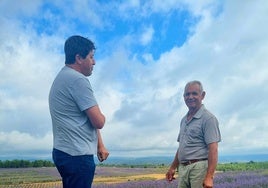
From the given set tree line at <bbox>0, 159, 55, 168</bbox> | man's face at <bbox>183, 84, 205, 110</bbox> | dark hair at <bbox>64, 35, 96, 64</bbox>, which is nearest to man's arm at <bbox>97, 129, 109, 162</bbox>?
dark hair at <bbox>64, 35, 96, 64</bbox>

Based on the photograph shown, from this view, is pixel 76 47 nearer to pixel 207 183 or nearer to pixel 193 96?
pixel 193 96

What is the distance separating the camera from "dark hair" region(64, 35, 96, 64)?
11.5ft

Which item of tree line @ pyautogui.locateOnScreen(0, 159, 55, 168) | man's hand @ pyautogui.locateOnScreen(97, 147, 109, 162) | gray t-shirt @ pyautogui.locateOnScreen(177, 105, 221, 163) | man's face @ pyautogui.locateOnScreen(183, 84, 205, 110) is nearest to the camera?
man's hand @ pyautogui.locateOnScreen(97, 147, 109, 162)

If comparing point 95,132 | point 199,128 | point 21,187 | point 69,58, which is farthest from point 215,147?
point 21,187

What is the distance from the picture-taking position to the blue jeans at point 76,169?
3180 millimetres

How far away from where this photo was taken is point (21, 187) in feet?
45.1

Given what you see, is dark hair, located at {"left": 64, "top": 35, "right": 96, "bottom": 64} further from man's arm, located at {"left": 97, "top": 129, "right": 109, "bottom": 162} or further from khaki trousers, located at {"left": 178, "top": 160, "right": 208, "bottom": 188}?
khaki trousers, located at {"left": 178, "top": 160, "right": 208, "bottom": 188}

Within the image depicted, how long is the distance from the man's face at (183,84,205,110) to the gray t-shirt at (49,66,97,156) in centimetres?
157

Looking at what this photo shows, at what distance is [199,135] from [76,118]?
1629mm

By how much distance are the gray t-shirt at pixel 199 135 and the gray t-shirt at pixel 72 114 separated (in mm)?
1478

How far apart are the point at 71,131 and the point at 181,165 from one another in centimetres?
180

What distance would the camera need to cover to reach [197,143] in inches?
178

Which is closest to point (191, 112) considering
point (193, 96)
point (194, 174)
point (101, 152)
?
point (193, 96)

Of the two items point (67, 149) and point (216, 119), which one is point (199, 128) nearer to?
point (216, 119)
